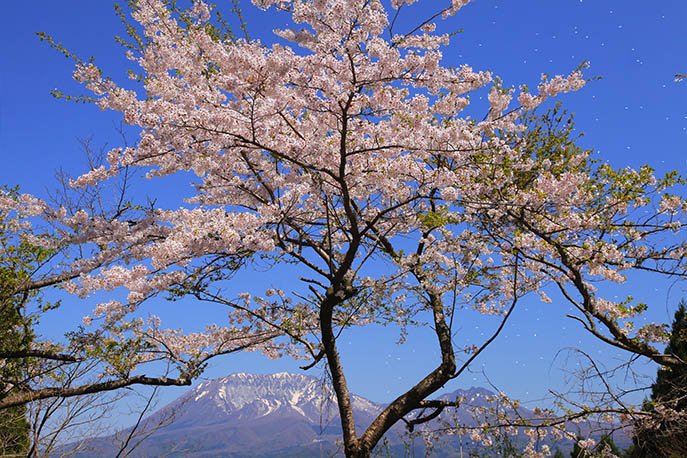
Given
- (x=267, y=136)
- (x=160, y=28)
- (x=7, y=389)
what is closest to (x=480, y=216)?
(x=267, y=136)

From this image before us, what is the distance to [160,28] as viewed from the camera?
26.5 ft

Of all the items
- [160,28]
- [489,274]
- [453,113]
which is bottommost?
[489,274]

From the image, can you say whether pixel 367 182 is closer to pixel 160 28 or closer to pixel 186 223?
pixel 186 223

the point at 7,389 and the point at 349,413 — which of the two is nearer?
the point at 349,413

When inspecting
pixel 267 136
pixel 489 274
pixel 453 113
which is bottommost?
pixel 489 274

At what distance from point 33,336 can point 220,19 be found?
21.1ft

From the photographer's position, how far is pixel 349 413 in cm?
775

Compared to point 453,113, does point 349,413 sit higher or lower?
lower

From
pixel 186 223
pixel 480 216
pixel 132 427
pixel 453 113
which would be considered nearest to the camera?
pixel 186 223

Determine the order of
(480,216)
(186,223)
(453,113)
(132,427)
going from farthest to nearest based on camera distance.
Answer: (453,113), (480,216), (132,427), (186,223)

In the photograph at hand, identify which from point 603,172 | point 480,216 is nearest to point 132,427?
point 480,216

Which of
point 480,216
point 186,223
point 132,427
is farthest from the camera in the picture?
point 480,216

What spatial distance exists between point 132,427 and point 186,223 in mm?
3291

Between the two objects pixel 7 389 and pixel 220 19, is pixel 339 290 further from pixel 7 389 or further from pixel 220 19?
pixel 7 389
